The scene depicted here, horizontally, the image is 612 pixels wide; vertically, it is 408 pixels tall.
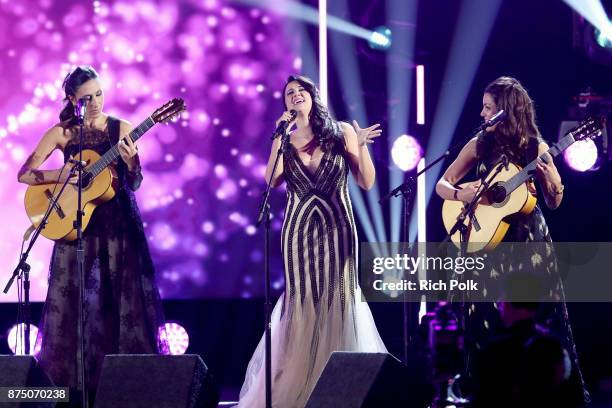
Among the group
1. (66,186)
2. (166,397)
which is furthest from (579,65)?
(166,397)

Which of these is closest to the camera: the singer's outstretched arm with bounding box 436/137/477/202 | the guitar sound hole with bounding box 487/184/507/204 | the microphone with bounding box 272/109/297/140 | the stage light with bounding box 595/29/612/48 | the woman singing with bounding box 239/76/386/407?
the microphone with bounding box 272/109/297/140

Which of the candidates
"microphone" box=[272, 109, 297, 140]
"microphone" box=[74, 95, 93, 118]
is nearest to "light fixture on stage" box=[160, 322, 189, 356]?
"microphone" box=[74, 95, 93, 118]

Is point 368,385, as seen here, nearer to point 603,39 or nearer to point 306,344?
point 306,344

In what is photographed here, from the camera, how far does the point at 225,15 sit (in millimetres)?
8508

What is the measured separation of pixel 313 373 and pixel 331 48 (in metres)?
3.40

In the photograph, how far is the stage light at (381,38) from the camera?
27.7 feet

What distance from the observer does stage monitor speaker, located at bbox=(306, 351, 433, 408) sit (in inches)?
193

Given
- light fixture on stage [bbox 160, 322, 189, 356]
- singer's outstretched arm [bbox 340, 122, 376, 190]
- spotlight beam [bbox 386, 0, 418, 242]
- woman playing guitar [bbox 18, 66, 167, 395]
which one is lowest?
light fixture on stage [bbox 160, 322, 189, 356]

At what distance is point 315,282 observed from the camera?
639 centimetres

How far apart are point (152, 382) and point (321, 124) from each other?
2099 mm

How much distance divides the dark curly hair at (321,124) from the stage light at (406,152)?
182 cm

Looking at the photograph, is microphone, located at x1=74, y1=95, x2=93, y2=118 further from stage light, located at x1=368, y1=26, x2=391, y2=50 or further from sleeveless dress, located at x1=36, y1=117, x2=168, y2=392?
stage light, located at x1=368, y1=26, x2=391, y2=50

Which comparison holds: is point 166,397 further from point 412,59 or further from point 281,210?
point 412,59

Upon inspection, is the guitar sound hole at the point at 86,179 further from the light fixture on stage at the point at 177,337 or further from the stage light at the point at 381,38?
the stage light at the point at 381,38
